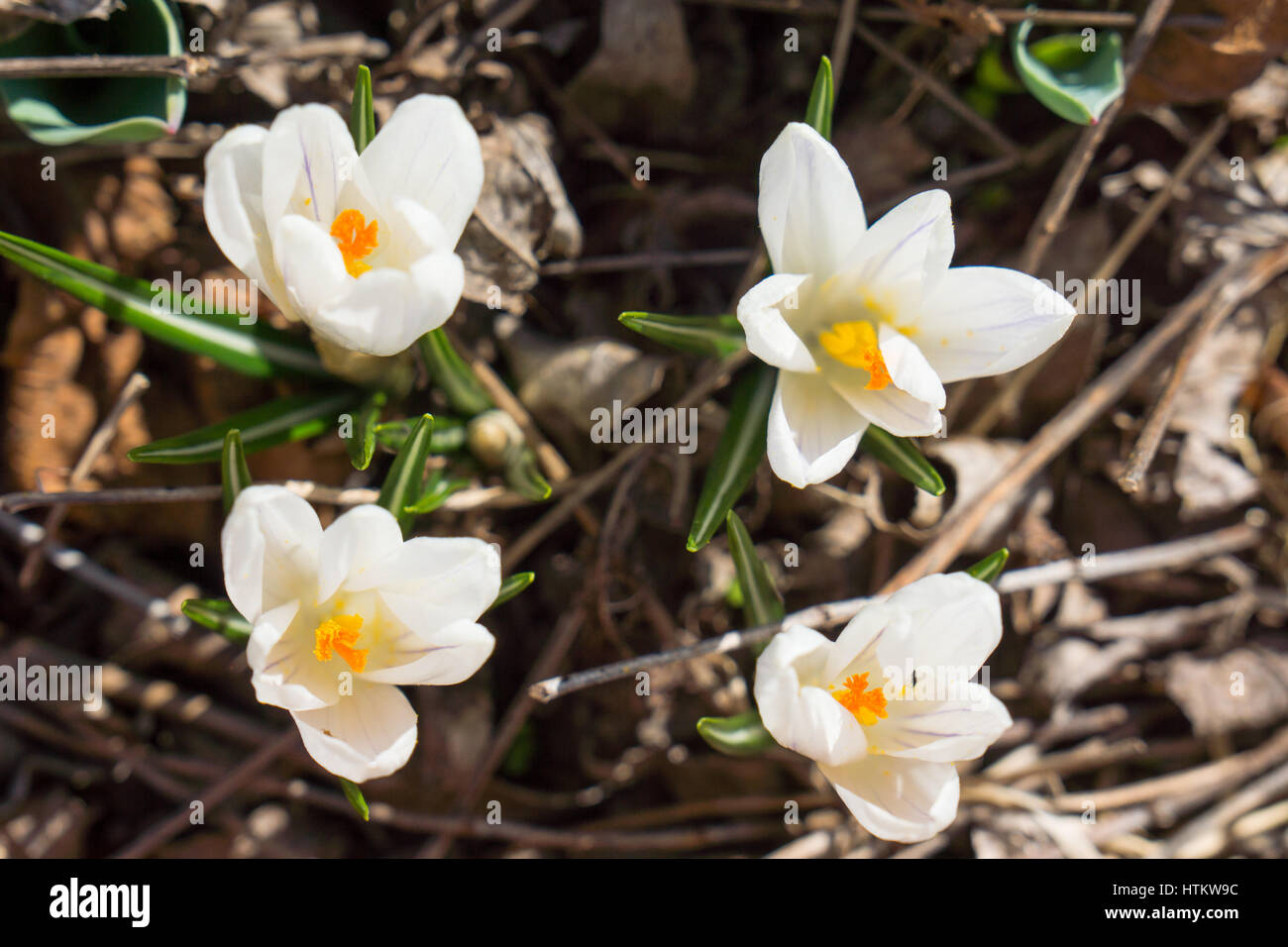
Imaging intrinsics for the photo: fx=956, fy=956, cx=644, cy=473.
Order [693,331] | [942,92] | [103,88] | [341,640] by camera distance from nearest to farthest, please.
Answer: [341,640] < [693,331] < [103,88] < [942,92]

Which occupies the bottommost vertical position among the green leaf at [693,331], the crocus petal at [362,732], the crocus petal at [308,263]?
the crocus petal at [362,732]

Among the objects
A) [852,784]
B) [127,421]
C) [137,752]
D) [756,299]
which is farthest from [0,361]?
[852,784]

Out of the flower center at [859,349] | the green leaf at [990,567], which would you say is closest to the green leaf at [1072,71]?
the flower center at [859,349]

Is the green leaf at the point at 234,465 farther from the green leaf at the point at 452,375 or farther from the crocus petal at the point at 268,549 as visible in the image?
the green leaf at the point at 452,375

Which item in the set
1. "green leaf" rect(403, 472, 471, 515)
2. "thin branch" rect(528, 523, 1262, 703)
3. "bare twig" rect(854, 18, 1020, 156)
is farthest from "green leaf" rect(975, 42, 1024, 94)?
"green leaf" rect(403, 472, 471, 515)

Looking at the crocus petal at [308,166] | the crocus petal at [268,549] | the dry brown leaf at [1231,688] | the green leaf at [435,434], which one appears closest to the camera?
the crocus petal at [268,549]

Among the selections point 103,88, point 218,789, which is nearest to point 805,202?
point 103,88

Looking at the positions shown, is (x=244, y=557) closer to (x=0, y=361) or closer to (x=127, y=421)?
(x=127, y=421)

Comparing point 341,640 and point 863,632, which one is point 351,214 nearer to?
point 341,640

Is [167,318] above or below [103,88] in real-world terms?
below
